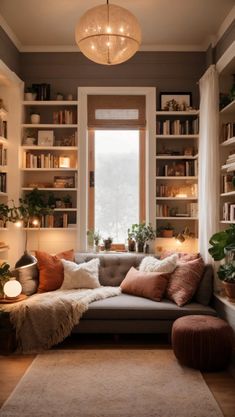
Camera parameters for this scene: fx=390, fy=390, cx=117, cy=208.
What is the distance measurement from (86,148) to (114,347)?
8.60 ft

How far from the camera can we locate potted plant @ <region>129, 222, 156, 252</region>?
16.6 ft

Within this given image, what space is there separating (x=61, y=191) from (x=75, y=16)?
7.18 ft

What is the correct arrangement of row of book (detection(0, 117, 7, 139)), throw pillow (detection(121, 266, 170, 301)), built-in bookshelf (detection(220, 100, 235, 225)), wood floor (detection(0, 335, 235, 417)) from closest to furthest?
wood floor (detection(0, 335, 235, 417)), throw pillow (detection(121, 266, 170, 301)), built-in bookshelf (detection(220, 100, 235, 225)), row of book (detection(0, 117, 7, 139))

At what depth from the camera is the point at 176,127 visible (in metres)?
5.23

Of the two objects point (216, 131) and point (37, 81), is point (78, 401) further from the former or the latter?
point (37, 81)

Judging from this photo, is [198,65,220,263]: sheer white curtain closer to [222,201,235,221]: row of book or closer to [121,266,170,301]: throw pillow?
[222,201,235,221]: row of book

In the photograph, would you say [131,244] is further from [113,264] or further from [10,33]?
[10,33]

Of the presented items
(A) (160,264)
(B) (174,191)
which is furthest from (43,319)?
(B) (174,191)

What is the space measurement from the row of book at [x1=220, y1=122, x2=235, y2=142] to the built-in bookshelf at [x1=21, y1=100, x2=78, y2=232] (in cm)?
190

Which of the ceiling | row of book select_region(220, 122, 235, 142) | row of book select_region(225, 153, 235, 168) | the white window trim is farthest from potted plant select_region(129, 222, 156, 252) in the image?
the ceiling

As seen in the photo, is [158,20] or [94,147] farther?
[94,147]

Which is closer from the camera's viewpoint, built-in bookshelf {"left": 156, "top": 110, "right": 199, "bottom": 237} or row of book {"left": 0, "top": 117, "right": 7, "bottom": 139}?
row of book {"left": 0, "top": 117, "right": 7, "bottom": 139}

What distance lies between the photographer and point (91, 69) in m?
5.29

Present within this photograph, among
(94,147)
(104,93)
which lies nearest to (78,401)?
(94,147)
